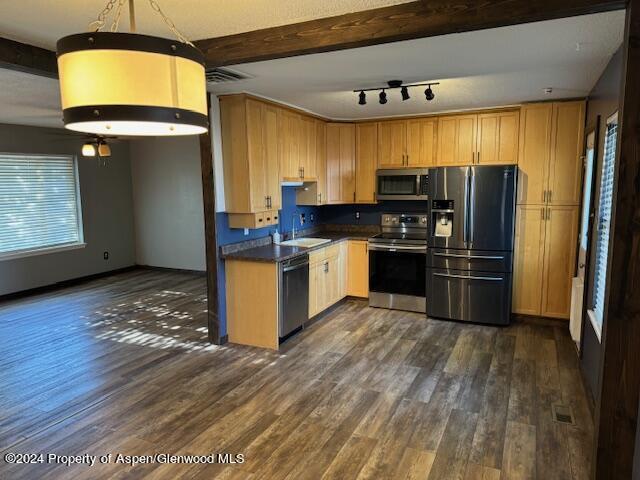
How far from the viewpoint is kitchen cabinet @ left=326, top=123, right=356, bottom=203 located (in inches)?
228

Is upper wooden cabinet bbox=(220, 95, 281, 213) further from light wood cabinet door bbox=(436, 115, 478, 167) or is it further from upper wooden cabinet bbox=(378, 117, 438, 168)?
light wood cabinet door bbox=(436, 115, 478, 167)

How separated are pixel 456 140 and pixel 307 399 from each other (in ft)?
11.7

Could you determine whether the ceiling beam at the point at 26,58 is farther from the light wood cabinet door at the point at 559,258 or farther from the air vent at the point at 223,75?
the light wood cabinet door at the point at 559,258

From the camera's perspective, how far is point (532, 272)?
482 centimetres

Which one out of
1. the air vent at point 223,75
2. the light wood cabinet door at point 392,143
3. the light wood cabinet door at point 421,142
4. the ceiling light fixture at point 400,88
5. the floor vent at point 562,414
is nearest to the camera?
the floor vent at point 562,414

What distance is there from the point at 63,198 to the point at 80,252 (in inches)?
36.0

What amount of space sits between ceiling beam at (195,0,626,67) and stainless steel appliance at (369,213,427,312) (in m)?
3.10

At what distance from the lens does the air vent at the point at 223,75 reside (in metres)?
3.27

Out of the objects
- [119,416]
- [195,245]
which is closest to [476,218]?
[119,416]

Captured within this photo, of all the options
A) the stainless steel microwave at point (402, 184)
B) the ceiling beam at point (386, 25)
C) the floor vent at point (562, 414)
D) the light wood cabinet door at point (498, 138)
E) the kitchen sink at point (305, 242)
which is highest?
the ceiling beam at point (386, 25)

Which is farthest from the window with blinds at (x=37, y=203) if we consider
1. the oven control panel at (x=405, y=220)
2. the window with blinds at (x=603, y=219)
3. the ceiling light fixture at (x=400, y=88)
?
the window with blinds at (x=603, y=219)

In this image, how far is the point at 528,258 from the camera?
481 centimetres

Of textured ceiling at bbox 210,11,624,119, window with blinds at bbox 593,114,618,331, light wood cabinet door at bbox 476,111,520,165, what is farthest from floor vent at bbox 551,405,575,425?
light wood cabinet door at bbox 476,111,520,165

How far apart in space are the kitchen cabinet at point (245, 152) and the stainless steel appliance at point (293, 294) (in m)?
0.65
